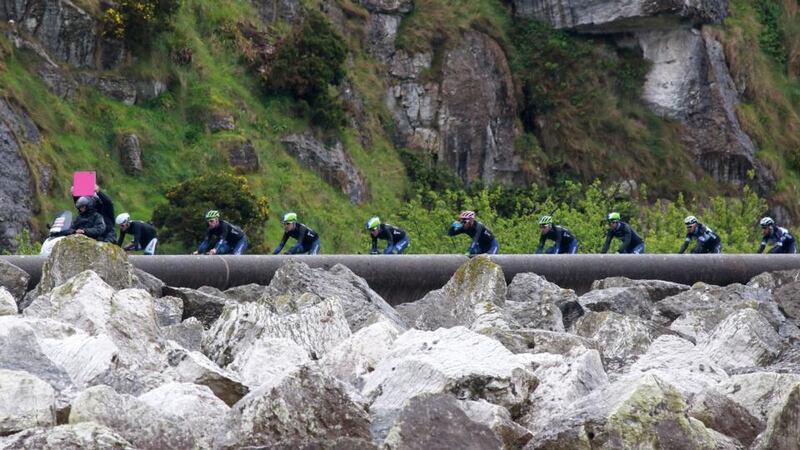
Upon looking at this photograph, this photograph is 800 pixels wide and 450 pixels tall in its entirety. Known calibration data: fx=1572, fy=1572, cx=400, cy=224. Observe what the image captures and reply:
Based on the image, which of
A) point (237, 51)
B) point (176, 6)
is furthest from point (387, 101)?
point (176, 6)

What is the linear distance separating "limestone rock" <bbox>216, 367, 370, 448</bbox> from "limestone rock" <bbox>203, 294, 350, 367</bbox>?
187 centimetres

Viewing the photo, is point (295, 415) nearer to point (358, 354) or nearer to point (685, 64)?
point (358, 354)

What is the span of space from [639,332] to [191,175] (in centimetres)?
2753

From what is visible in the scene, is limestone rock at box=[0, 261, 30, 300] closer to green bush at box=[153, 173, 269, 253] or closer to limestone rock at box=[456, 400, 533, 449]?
limestone rock at box=[456, 400, 533, 449]

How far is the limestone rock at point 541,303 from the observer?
12758 millimetres

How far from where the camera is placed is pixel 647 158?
2050 inches

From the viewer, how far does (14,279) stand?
13609 mm

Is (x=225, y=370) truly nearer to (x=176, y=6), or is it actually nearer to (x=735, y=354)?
(x=735, y=354)

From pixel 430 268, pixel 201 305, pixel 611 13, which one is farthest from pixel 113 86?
pixel 201 305

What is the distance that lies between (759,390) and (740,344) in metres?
2.23

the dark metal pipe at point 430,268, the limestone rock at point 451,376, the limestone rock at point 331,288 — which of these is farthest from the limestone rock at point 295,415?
the dark metal pipe at point 430,268

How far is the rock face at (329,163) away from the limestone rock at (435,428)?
34692 mm

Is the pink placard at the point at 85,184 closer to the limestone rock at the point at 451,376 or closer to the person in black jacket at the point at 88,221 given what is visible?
the person in black jacket at the point at 88,221

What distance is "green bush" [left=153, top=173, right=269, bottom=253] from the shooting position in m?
34.4
